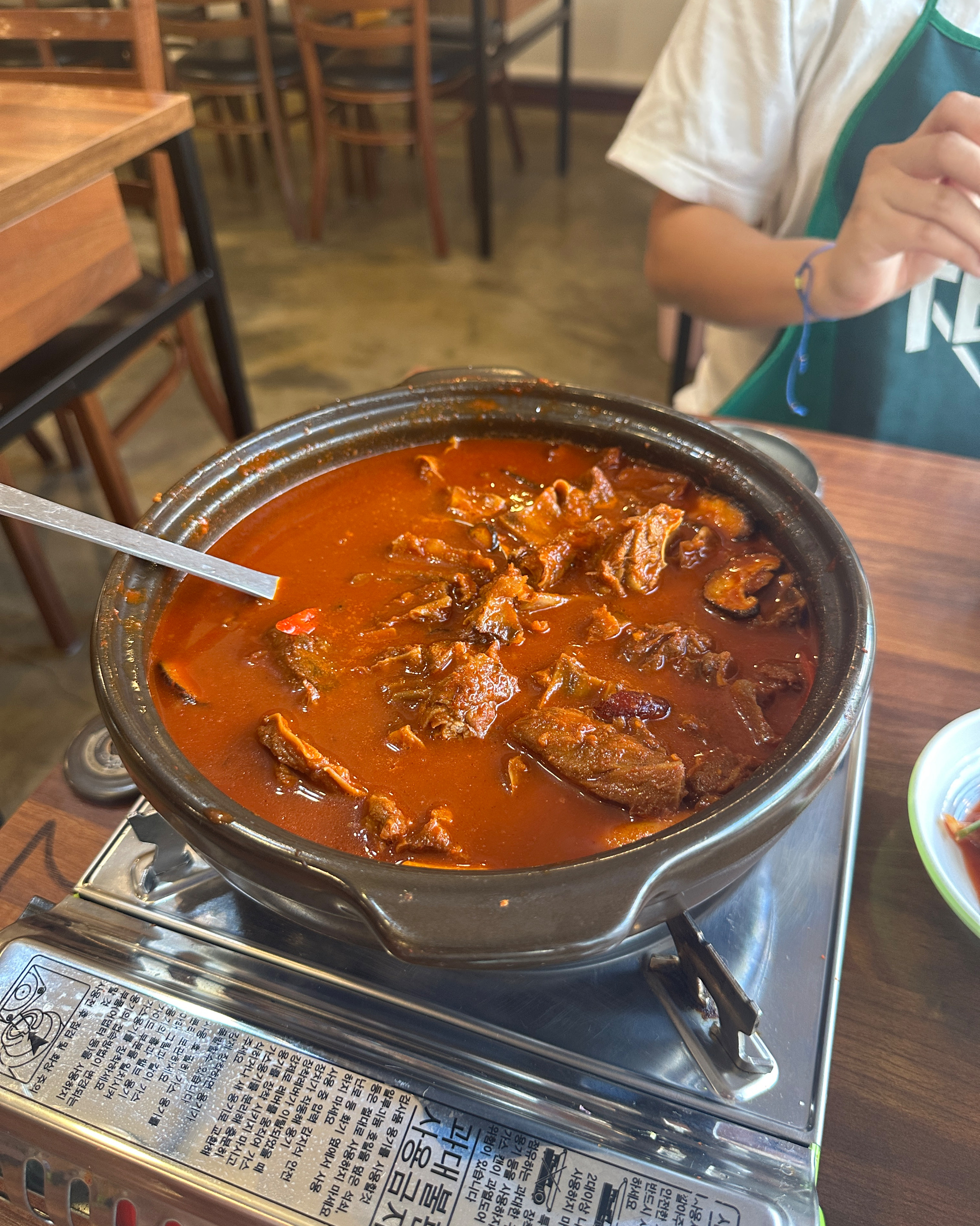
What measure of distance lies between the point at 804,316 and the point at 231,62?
477 cm

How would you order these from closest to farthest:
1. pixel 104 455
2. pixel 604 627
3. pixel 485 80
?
1. pixel 604 627
2. pixel 104 455
3. pixel 485 80

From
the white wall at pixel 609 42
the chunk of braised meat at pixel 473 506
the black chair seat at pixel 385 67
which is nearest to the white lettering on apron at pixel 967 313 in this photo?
the chunk of braised meat at pixel 473 506

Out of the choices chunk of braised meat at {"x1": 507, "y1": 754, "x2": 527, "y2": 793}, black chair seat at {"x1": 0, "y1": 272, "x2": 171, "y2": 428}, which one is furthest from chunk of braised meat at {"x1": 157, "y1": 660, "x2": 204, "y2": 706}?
black chair seat at {"x1": 0, "y1": 272, "x2": 171, "y2": 428}

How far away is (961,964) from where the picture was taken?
0.85 meters

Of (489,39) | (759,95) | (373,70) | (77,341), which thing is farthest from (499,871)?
(489,39)

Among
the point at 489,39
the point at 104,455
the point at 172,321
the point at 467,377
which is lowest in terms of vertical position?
the point at 104,455

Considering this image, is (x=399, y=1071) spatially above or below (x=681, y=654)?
below

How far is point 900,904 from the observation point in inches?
35.3

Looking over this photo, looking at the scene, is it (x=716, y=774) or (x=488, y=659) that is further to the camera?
(x=488, y=659)

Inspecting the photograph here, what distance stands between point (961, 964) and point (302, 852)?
67 centimetres

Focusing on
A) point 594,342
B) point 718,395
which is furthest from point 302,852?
point 594,342

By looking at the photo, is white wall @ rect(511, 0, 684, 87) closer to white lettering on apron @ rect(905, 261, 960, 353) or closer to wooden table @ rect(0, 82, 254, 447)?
wooden table @ rect(0, 82, 254, 447)

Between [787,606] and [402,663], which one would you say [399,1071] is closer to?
[402,663]

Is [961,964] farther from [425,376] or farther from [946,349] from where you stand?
[946,349]
